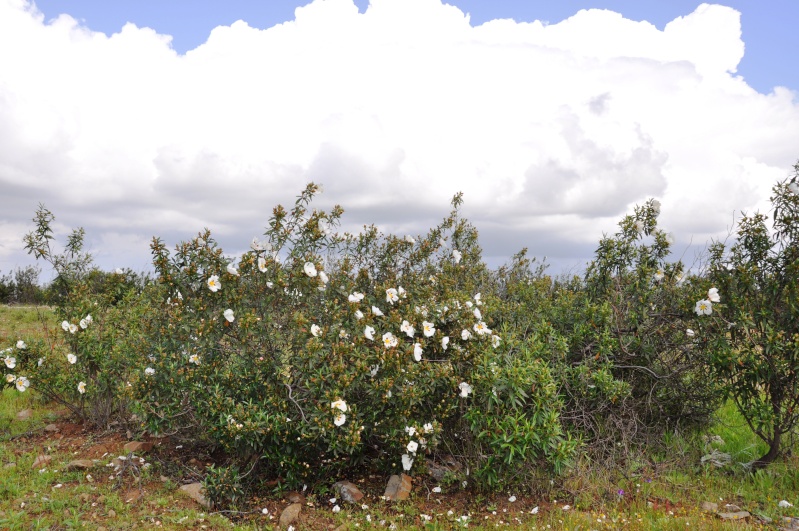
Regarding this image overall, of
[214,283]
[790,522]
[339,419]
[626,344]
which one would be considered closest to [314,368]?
[339,419]

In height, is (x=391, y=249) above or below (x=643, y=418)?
above

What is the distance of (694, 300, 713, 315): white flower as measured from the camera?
581 centimetres

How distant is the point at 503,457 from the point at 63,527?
3.45 meters

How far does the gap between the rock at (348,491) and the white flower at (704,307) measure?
3.58 metres

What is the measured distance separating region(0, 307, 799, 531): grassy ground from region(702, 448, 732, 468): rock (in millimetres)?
67

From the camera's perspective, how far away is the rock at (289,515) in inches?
186

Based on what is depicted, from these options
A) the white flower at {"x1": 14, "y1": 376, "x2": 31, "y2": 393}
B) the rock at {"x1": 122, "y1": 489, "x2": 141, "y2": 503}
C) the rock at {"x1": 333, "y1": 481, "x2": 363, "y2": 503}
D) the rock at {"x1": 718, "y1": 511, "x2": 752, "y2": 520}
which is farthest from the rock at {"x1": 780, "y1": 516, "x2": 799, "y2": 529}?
the white flower at {"x1": 14, "y1": 376, "x2": 31, "y2": 393}

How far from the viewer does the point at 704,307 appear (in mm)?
5824

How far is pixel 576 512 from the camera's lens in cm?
484

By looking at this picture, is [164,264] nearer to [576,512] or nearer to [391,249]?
[391,249]

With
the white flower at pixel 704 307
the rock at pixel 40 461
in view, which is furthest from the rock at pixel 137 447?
the white flower at pixel 704 307

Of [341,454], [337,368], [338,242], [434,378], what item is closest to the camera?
[337,368]

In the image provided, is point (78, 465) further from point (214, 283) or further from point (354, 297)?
point (354, 297)

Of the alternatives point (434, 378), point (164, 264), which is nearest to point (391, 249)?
point (434, 378)
